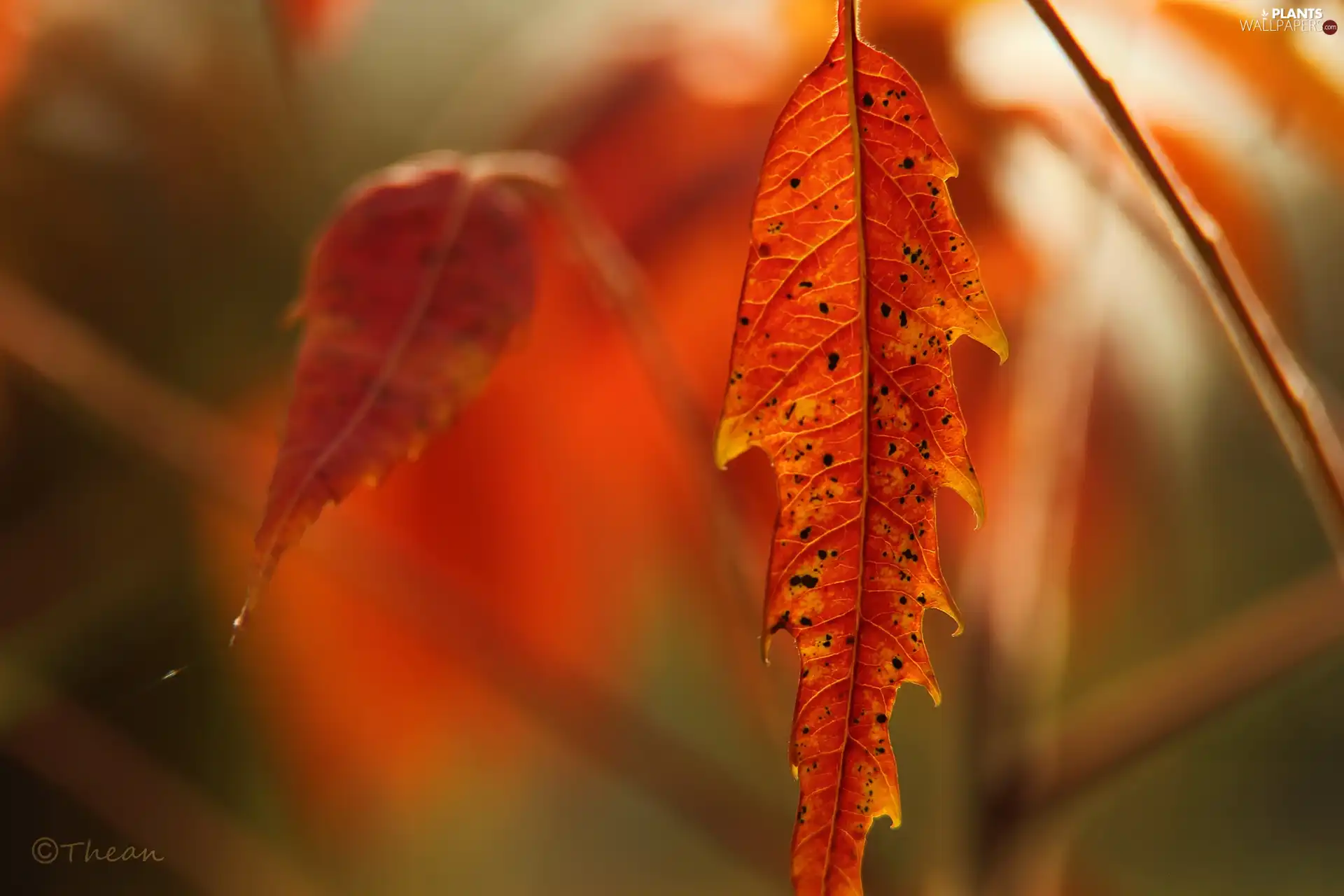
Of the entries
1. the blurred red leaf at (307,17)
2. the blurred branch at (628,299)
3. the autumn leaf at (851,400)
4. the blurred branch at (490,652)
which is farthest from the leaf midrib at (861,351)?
the blurred red leaf at (307,17)

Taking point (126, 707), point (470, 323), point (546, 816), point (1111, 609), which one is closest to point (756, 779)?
point (546, 816)

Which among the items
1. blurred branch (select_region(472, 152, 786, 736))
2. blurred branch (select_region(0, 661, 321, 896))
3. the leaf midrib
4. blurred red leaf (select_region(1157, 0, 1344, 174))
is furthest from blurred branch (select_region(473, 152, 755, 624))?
blurred branch (select_region(0, 661, 321, 896))

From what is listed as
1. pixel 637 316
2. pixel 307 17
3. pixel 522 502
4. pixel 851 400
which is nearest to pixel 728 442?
pixel 851 400

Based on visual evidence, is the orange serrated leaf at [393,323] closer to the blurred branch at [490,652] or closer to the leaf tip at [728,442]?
the leaf tip at [728,442]

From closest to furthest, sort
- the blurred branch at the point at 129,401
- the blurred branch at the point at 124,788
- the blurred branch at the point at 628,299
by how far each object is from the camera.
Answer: the blurred branch at the point at 628,299 < the blurred branch at the point at 129,401 < the blurred branch at the point at 124,788

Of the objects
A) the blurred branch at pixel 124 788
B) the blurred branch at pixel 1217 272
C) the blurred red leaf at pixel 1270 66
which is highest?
the blurred red leaf at pixel 1270 66

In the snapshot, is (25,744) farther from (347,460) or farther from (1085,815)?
(1085,815)
